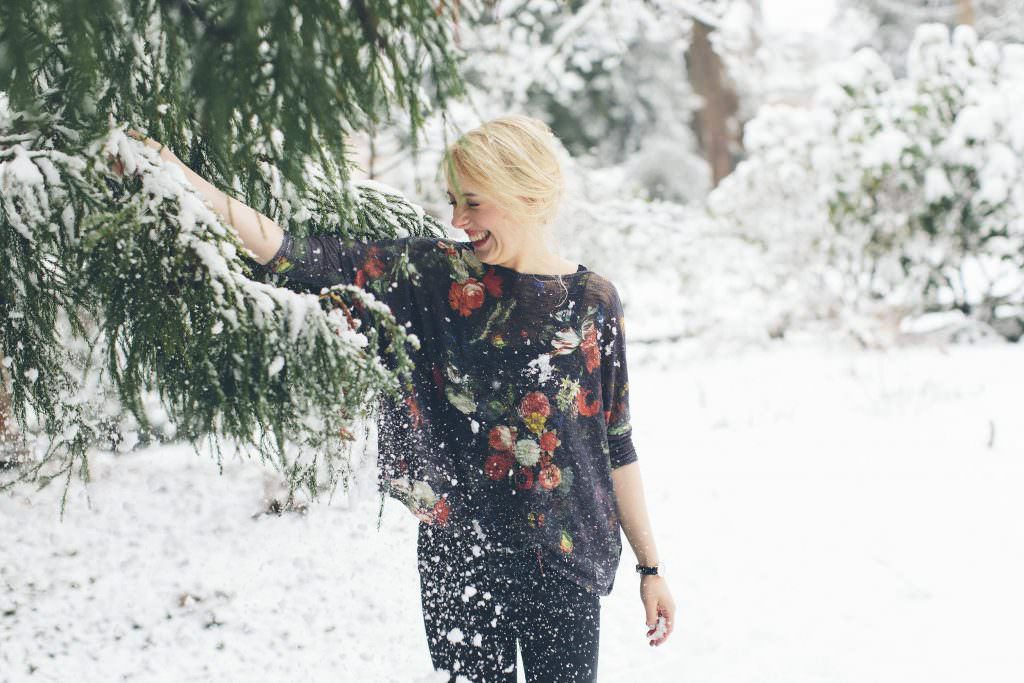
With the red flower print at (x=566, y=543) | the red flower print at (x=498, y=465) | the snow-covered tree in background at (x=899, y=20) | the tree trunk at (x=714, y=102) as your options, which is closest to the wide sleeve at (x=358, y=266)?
the red flower print at (x=498, y=465)

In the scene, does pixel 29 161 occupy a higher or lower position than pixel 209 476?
higher

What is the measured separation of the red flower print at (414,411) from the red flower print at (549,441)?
0.87 ft

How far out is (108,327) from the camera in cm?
129

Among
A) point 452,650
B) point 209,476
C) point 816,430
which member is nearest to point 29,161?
point 452,650

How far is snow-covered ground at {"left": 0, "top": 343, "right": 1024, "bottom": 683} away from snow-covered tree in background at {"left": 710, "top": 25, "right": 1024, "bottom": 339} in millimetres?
2117

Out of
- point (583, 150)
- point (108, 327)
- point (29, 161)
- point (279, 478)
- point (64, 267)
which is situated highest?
point (583, 150)

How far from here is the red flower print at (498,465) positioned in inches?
66.6

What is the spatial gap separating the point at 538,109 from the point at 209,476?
10779mm

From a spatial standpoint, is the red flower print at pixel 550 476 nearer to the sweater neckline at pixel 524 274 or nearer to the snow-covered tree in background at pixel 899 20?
the sweater neckline at pixel 524 274

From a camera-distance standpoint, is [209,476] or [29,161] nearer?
[29,161]

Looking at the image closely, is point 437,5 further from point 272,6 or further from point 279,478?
point 279,478

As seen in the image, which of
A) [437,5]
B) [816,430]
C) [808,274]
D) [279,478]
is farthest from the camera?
[808,274]

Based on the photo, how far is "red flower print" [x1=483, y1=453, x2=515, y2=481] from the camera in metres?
1.69

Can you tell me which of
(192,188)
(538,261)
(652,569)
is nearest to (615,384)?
(538,261)
